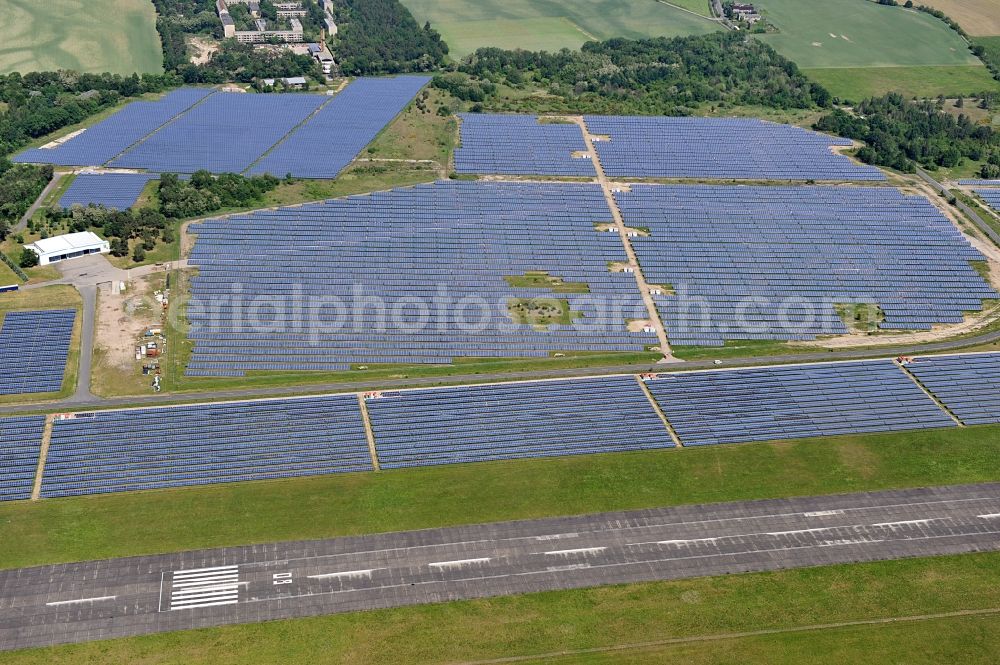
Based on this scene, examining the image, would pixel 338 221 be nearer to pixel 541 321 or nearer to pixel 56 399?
pixel 541 321

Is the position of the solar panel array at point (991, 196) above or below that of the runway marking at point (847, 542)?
above

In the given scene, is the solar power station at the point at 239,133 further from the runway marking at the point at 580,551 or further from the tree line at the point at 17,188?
the runway marking at the point at 580,551

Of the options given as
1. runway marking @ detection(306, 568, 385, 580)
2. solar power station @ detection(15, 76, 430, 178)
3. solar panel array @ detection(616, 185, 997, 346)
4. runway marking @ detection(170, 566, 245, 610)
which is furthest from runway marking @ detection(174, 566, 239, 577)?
solar power station @ detection(15, 76, 430, 178)

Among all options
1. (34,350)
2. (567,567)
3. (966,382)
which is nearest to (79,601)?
(34,350)

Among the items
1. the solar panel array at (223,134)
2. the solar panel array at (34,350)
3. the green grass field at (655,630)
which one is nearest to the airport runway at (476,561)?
the green grass field at (655,630)

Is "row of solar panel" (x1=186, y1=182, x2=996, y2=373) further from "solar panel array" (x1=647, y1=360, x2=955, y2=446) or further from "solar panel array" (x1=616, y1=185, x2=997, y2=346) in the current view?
"solar panel array" (x1=647, y1=360, x2=955, y2=446)

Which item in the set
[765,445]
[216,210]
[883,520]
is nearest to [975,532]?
[883,520]
